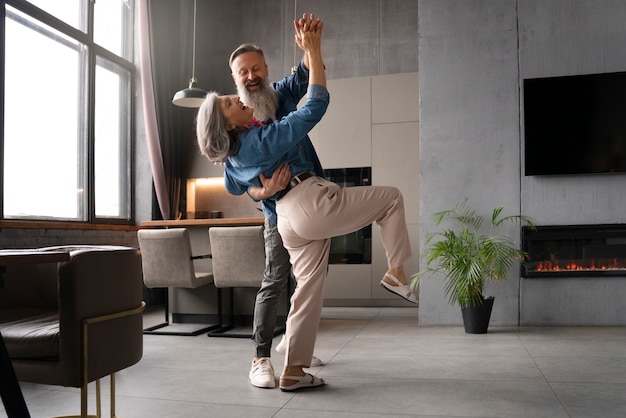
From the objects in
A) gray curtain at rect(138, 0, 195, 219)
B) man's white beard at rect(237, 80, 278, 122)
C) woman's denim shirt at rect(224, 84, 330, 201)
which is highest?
gray curtain at rect(138, 0, 195, 219)

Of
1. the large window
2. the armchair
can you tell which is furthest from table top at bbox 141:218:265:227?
the armchair

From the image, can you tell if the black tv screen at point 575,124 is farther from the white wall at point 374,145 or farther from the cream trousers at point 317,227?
the cream trousers at point 317,227

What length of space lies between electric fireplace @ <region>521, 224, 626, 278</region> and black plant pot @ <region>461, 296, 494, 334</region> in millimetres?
577

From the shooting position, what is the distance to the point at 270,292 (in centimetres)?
296

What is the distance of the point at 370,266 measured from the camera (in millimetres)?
6695

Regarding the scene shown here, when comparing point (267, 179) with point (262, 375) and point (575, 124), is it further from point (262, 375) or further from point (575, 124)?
point (575, 124)

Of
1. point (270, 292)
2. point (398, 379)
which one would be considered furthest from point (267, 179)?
point (398, 379)

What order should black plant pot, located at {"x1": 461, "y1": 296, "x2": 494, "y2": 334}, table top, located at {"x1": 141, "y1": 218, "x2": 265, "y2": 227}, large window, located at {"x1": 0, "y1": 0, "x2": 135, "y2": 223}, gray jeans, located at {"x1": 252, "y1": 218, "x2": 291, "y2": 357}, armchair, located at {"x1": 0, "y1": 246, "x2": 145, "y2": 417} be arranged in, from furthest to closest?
1. large window, located at {"x1": 0, "y1": 0, "x2": 135, "y2": 223}
2. table top, located at {"x1": 141, "y1": 218, "x2": 265, "y2": 227}
3. black plant pot, located at {"x1": 461, "y1": 296, "x2": 494, "y2": 334}
4. gray jeans, located at {"x1": 252, "y1": 218, "x2": 291, "y2": 357}
5. armchair, located at {"x1": 0, "y1": 246, "x2": 145, "y2": 417}

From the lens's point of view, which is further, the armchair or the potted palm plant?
the potted palm plant

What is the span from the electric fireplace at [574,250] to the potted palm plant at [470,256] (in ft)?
0.43

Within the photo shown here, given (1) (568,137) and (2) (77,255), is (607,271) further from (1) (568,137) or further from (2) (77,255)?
(2) (77,255)

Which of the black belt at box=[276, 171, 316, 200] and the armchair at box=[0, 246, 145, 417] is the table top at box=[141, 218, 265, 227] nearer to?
the black belt at box=[276, 171, 316, 200]

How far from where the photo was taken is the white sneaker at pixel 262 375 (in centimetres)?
277

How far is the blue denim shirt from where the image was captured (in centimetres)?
264
